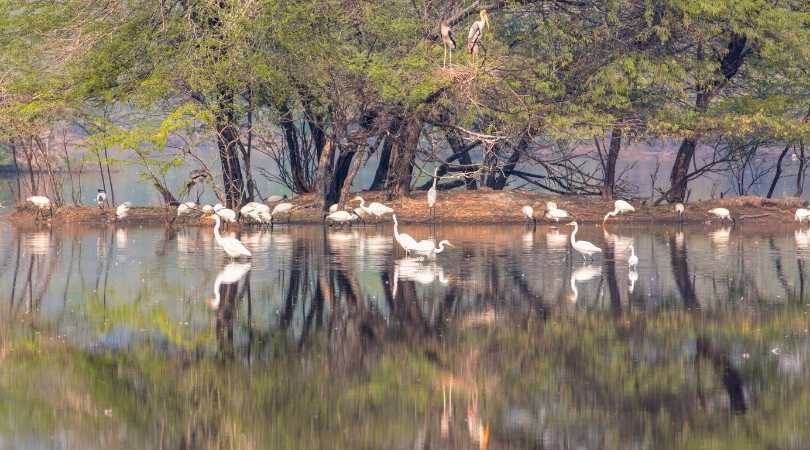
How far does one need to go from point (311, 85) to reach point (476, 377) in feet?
78.8

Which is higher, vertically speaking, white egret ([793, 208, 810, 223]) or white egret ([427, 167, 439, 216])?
white egret ([427, 167, 439, 216])

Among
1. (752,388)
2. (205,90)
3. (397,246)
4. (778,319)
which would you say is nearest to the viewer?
(752,388)

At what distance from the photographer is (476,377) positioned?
520 inches

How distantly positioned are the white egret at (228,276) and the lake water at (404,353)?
0.07 m

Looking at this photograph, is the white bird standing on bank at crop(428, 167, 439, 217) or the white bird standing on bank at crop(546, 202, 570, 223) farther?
the white bird standing on bank at crop(428, 167, 439, 217)

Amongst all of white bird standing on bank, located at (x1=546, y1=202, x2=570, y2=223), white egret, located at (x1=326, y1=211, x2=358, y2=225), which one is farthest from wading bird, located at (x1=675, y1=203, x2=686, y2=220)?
white egret, located at (x1=326, y1=211, x2=358, y2=225)

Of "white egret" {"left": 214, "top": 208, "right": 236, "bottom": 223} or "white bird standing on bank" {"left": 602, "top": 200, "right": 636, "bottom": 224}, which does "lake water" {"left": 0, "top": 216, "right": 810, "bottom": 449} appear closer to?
"white egret" {"left": 214, "top": 208, "right": 236, "bottom": 223}

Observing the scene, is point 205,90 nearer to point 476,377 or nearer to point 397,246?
point 397,246

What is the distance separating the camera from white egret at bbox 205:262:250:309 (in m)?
19.2

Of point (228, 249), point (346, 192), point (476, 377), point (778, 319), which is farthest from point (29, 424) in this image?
point (346, 192)

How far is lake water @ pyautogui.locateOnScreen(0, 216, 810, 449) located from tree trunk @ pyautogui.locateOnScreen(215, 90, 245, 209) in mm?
10182

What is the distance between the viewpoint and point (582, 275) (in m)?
22.9

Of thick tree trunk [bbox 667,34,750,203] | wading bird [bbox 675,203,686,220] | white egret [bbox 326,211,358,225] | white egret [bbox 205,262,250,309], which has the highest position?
thick tree trunk [bbox 667,34,750,203]

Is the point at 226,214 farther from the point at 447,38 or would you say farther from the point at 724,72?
the point at 724,72
